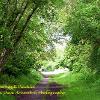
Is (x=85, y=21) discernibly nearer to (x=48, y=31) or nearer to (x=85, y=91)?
(x=85, y=91)

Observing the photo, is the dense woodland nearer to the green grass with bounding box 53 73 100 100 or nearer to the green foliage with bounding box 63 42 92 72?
the green foliage with bounding box 63 42 92 72

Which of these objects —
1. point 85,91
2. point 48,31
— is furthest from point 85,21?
point 48,31

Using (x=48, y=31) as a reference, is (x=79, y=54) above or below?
below

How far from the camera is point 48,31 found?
36594mm

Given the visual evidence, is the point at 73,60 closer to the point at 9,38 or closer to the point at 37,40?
the point at 37,40

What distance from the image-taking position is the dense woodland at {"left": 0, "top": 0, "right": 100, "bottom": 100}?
26016 millimetres

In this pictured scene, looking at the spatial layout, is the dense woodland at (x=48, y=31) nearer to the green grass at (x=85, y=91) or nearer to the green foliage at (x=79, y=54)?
the green foliage at (x=79, y=54)

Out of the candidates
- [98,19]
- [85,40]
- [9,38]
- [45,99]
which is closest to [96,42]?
[85,40]

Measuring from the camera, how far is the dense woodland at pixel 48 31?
2602cm

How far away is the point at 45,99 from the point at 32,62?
44.2 ft

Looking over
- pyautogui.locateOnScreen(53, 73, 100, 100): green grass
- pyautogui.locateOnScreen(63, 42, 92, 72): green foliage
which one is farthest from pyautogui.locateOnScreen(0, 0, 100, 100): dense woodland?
pyautogui.locateOnScreen(53, 73, 100, 100): green grass

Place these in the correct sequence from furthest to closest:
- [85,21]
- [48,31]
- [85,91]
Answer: [48,31] < [85,21] < [85,91]

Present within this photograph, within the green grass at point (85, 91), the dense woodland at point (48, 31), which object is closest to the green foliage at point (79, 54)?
the dense woodland at point (48, 31)

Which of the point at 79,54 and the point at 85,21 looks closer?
the point at 85,21
